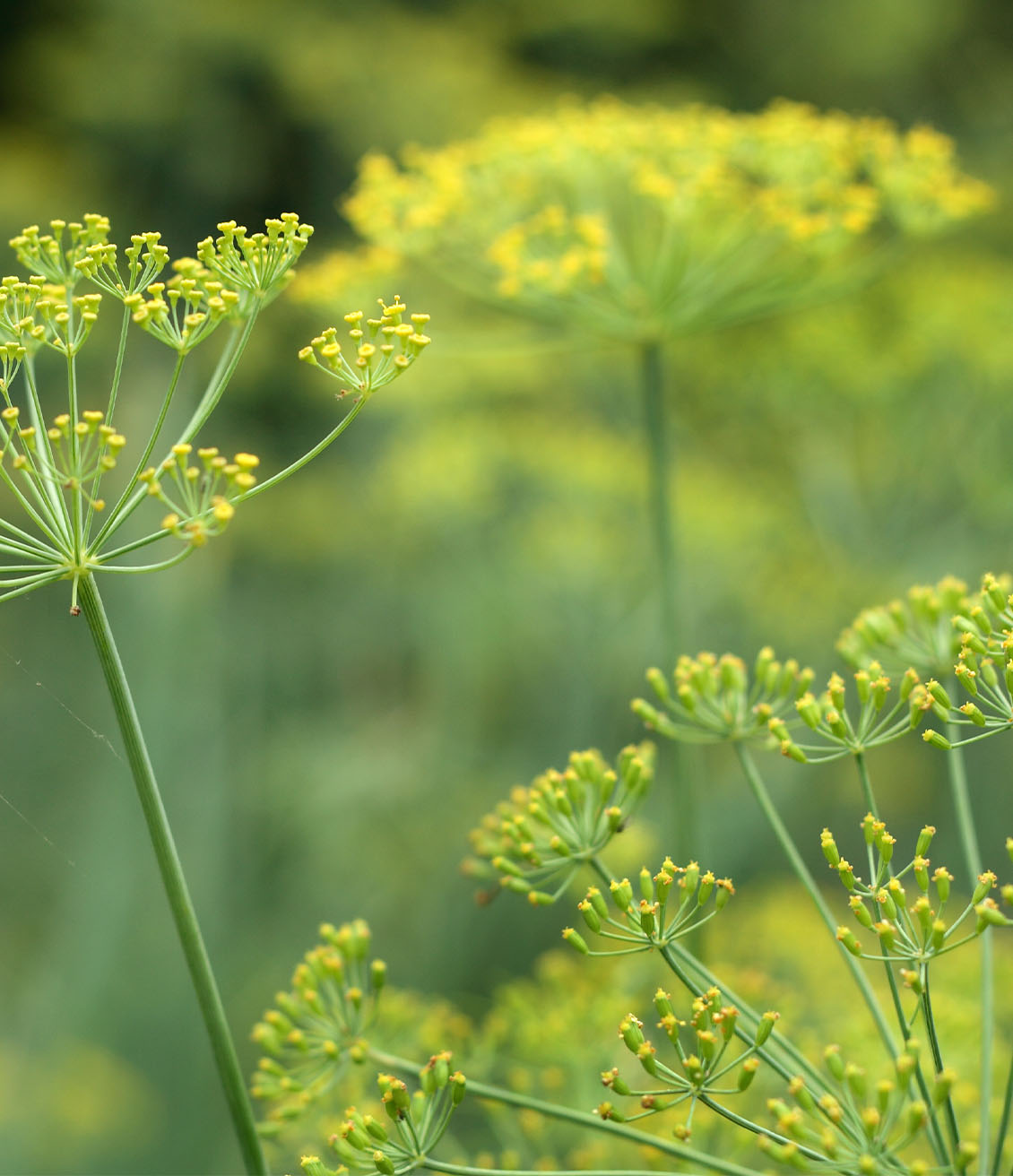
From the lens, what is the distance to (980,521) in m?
3.65

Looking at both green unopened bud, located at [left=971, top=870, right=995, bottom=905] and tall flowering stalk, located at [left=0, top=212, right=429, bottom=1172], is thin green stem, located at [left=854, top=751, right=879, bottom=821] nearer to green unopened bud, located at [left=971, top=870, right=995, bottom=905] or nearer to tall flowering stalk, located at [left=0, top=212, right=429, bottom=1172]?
green unopened bud, located at [left=971, top=870, right=995, bottom=905]

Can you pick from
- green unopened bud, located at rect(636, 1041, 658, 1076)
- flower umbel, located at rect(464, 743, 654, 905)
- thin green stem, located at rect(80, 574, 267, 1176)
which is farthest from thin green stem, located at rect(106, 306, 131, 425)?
green unopened bud, located at rect(636, 1041, 658, 1076)

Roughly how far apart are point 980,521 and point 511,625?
199 cm

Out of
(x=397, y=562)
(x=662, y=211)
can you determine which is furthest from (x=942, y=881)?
(x=397, y=562)

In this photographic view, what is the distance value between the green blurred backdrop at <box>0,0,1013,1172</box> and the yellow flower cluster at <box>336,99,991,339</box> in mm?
260

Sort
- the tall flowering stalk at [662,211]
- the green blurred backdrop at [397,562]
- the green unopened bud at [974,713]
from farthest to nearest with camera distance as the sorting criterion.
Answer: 1. the green blurred backdrop at [397,562]
2. the tall flowering stalk at [662,211]
3. the green unopened bud at [974,713]

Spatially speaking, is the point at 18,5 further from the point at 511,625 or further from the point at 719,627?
the point at 719,627

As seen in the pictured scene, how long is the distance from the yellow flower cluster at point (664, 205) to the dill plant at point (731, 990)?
0.86 m

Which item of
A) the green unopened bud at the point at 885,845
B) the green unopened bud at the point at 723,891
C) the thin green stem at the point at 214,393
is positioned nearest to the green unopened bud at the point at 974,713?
the green unopened bud at the point at 885,845

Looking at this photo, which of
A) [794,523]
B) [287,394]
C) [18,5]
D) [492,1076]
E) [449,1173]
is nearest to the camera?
[449,1173]

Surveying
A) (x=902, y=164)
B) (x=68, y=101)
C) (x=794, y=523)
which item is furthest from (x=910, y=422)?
(x=68, y=101)

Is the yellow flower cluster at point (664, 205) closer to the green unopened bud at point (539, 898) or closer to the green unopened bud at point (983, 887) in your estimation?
the green unopened bud at point (539, 898)

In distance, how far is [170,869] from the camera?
854mm

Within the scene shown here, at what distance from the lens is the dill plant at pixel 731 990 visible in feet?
2.70
